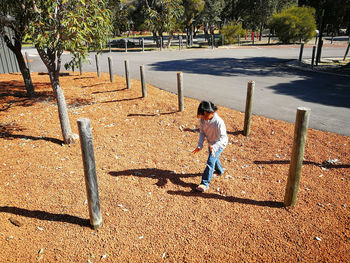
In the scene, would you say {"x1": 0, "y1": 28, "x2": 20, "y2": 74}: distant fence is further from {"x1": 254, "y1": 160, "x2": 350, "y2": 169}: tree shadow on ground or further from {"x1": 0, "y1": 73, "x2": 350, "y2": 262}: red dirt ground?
{"x1": 254, "y1": 160, "x2": 350, "y2": 169}: tree shadow on ground

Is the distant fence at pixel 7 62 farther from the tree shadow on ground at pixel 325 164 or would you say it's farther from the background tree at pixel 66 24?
the tree shadow on ground at pixel 325 164

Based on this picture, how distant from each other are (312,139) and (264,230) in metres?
3.31

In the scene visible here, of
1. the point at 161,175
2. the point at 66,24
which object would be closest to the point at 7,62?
the point at 66,24

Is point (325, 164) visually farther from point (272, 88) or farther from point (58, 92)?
point (272, 88)

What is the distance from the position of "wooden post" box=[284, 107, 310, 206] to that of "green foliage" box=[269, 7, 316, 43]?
94.7 feet

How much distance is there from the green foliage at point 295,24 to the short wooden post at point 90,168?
99.3 ft

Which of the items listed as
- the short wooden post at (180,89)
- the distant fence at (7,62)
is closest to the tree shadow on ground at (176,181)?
the short wooden post at (180,89)

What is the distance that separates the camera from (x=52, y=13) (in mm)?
4770

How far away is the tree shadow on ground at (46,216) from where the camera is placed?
11.8ft

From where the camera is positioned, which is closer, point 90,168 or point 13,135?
point 90,168

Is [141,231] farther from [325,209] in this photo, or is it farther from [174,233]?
[325,209]

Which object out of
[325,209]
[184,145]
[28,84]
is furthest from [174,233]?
[28,84]

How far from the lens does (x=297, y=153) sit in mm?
3551

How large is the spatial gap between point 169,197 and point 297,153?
1.96m
